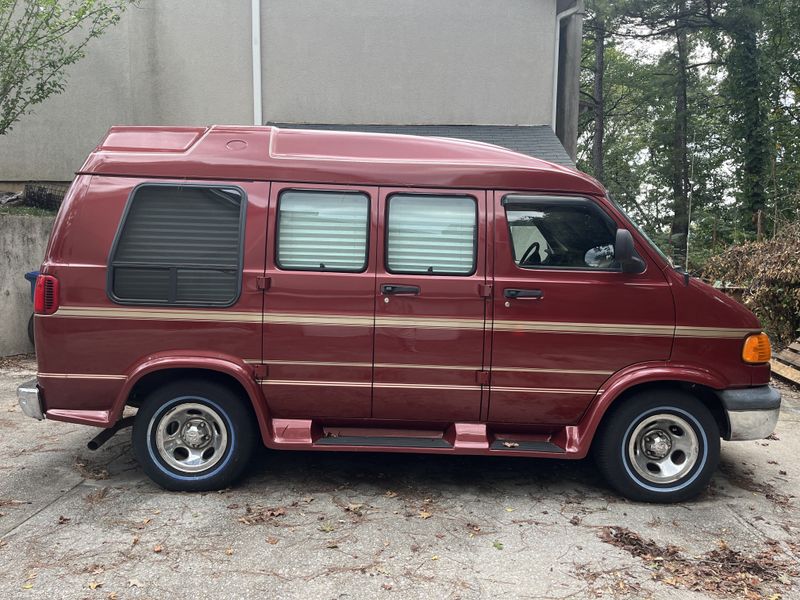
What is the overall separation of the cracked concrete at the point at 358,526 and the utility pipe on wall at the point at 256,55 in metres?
8.10

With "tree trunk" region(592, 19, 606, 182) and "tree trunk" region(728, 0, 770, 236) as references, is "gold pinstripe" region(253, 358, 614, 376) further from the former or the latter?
"tree trunk" region(592, 19, 606, 182)

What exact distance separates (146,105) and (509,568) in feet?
38.5

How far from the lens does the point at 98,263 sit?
4.09 metres

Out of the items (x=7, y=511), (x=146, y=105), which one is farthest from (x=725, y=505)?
(x=146, y=105)

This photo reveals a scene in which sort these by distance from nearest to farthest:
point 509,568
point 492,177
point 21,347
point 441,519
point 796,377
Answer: point 509,568 < point 441,519 < point 492,177 < point 796,377 < point 21,347

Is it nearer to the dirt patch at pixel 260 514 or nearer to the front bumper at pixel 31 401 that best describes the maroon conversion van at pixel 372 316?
the front bumper at pixel 31 401

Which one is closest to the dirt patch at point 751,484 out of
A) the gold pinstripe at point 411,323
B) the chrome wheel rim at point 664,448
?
the chrome wheel rim at point 664,448

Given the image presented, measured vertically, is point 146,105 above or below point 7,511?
above

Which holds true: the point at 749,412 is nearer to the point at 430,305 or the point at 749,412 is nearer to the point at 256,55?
the point at 430,305

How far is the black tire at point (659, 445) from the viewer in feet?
13.7

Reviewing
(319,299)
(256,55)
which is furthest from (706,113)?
(319,299)

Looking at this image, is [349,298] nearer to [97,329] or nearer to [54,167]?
[97,329]

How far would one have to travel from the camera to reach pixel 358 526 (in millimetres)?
3789

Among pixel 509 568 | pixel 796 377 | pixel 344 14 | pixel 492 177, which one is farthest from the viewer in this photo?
pixel 344 14
